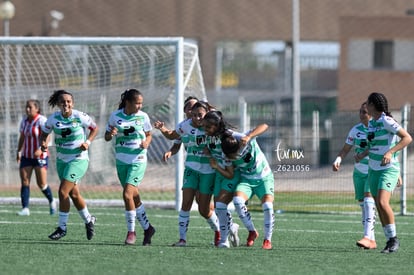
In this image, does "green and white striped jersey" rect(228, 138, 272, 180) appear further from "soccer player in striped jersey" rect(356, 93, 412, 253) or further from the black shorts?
the black shorts

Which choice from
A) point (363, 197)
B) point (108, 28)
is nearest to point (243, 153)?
point (363, 197)

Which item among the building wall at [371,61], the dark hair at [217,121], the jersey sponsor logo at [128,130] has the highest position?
the building wall at [371,61]

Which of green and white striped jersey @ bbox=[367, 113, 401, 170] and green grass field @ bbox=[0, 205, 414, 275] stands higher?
green and white striped jersey @ bbox=[367, 113, 401, 170]

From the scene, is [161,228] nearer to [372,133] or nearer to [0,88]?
[372,133]

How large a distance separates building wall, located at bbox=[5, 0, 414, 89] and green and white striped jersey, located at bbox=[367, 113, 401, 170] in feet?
116

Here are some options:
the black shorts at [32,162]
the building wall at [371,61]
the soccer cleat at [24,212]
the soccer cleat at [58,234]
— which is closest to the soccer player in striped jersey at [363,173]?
the soccer cleat at [58,234]

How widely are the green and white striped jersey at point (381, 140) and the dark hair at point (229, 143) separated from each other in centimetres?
164

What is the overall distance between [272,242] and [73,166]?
8.94 feet

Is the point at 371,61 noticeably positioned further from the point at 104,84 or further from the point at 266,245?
the point at 266,245

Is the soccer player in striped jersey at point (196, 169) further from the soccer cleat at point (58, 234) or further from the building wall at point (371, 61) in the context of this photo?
the building wall at point (371, 61)

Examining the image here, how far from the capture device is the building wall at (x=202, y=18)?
158 feet

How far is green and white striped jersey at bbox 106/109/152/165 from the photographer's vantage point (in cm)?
1387

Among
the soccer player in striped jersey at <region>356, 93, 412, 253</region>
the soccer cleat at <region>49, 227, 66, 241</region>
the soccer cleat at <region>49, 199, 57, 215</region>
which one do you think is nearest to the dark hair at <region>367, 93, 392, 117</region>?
the soccer player in striped jersey at <region>356, 93, 412, 253</region>

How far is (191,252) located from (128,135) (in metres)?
1.86
